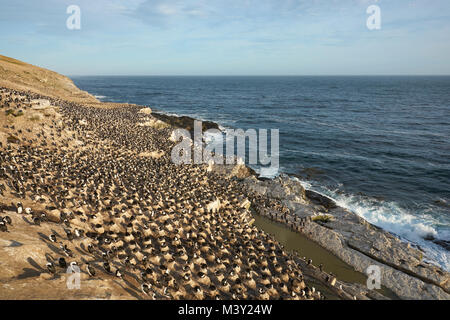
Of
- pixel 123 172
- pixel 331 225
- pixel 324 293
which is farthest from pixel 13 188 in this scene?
pixel 331 225

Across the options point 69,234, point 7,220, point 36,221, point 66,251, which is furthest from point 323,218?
point 7,220

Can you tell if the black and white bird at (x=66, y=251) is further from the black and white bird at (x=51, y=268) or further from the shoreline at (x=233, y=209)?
the black and white bird at (x=51, y=268)

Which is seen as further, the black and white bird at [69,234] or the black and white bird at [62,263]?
the black and white bird at [69,234]

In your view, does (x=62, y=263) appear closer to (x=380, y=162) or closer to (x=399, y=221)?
(x=399, y=221)

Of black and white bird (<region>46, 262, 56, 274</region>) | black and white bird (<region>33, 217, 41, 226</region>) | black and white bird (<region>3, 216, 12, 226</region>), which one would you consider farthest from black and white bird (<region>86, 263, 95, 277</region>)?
black and white bird (<region>3, 216, 12, 226</region>)

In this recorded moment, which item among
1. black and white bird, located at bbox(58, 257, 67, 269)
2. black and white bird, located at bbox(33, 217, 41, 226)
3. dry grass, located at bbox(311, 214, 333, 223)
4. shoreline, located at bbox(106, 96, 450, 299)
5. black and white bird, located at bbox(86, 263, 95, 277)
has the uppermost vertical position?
black and white bird, located at bbox(33, 217, 41, 226)

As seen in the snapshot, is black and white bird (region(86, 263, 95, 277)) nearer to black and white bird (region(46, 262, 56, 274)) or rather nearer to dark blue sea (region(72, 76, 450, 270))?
black and white bird (region(46, 262, 56, 274))

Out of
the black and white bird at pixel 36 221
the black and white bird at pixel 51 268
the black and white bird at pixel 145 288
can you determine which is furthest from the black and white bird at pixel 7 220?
the black and white bird at pixel 145 288

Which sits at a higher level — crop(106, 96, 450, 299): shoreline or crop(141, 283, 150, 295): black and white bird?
crop(141, 283, 150, 295): black and white bird
